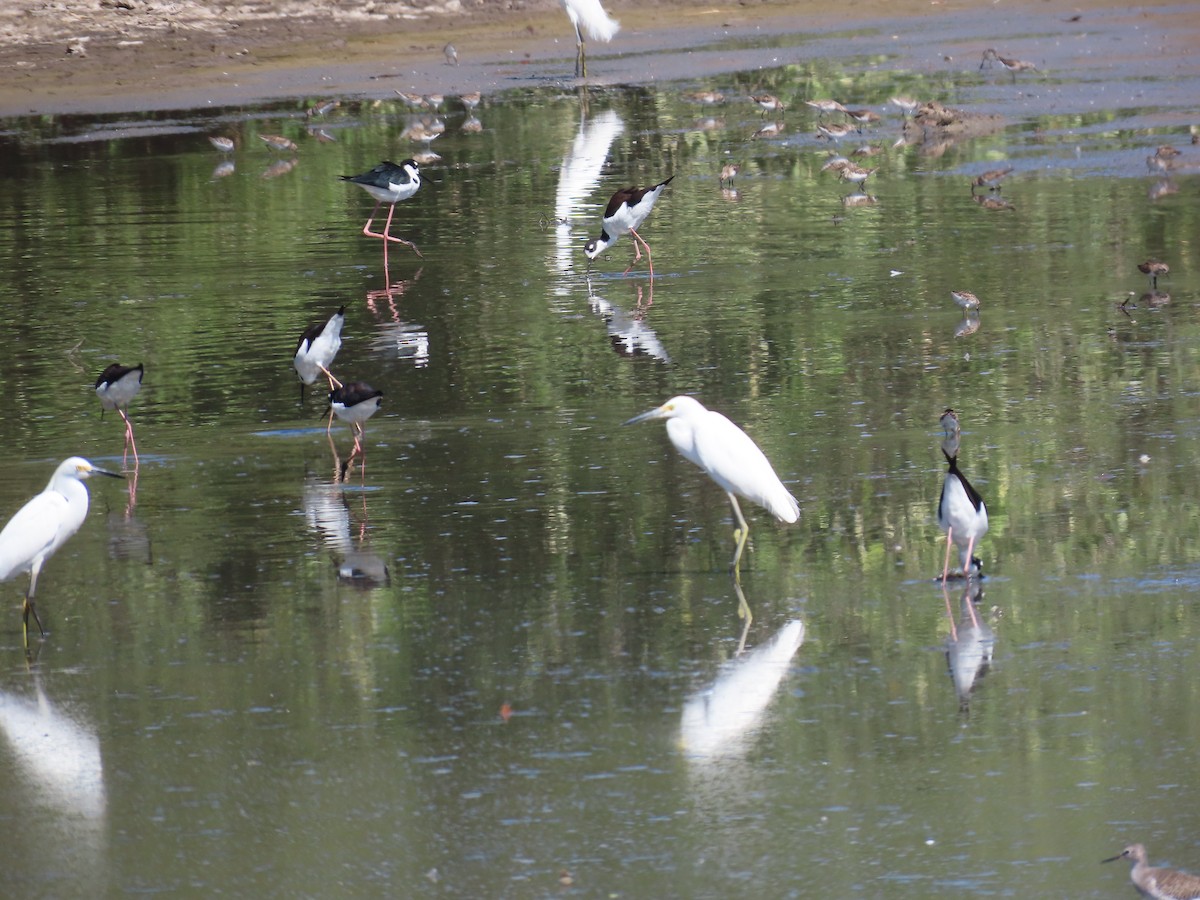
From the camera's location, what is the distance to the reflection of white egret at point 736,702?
6172mm

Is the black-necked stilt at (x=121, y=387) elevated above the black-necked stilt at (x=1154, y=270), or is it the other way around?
the black-necked stilt at (x=1154, y=270)

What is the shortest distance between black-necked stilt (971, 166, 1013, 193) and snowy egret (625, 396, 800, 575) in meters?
10.3

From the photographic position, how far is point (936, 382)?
1127cm

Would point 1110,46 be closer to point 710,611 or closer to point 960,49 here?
point 960,49

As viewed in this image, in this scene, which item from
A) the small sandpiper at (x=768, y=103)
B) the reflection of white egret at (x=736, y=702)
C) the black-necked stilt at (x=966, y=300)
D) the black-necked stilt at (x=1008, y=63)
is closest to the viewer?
the reflection of white egret at (x=736, y=702)

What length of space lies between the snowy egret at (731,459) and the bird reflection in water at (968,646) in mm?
893

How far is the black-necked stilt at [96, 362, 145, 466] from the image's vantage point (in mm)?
10703

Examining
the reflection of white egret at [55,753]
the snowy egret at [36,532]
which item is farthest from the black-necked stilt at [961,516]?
the snowy egret at [36,532]

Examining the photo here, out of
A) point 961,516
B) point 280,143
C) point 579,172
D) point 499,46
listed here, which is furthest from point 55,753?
point 499,46

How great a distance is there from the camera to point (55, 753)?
638cm

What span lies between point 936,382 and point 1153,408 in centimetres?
140

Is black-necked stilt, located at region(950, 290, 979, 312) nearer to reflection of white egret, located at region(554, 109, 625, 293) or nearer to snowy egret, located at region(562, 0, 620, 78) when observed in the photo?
reflection of white egret, located at region(554, 109, 625, 293)

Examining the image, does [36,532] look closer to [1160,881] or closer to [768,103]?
[1160,881]

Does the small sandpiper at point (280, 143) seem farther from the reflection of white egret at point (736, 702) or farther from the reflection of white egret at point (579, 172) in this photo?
the reflection of white egret at point (736, 702)
